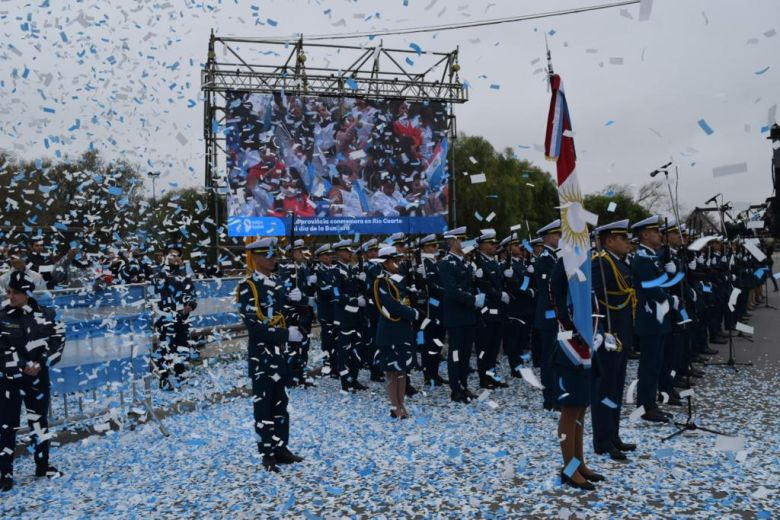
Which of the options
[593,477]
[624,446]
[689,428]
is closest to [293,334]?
[593,477]

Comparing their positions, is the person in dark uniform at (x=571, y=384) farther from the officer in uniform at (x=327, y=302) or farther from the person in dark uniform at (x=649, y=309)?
the officer in uniform at (x=327, y=302)

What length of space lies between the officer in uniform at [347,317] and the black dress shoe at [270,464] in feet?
10.3

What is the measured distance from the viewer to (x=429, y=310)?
28.6 ft

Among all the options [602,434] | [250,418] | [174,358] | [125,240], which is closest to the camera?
[602,434]

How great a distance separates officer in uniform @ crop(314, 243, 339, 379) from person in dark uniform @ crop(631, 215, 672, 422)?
4407 mm

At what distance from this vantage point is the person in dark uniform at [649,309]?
6.14 m

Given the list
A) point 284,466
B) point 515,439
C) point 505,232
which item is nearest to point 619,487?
point 515,439

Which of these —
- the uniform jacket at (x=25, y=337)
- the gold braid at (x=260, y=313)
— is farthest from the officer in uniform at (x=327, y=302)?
the uniform jacket at (x=25, y=337)

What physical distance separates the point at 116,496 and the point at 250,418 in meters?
2.30

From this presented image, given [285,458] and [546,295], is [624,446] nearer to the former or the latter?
[546,295]

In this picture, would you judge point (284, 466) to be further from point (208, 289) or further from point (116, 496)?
point (208, 289)

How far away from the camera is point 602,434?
5328 mm

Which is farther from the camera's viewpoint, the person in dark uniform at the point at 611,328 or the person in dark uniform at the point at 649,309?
the person in dark uniform at the point at 649,309

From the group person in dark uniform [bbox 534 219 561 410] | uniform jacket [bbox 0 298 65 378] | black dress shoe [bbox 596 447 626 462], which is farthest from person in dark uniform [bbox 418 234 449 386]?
uniform jacket [bbox 0 298 65 378]
